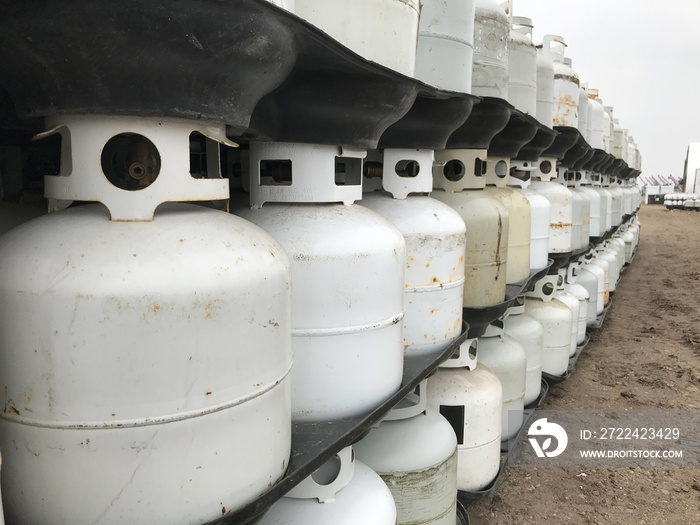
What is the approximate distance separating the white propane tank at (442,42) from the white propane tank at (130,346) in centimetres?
122

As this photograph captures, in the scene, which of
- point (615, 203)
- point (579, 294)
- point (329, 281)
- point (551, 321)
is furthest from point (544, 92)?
point (615, 203)

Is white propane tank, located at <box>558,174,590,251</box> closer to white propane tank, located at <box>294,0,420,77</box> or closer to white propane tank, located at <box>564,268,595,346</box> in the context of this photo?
white propane tank, located at <box>564,268,595,346</box>

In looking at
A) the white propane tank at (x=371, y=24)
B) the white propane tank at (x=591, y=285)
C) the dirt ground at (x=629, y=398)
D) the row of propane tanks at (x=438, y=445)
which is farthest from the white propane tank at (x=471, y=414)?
the white propane tank at (x=591, y=285)

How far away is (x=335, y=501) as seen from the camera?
5.08 feet

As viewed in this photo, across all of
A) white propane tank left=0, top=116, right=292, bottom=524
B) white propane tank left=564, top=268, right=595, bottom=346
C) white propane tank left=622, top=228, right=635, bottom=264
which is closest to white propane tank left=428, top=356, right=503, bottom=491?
white propane tank left=0, top=116, right=292, bottom=524

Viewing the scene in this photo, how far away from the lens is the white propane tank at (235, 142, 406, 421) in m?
1.37

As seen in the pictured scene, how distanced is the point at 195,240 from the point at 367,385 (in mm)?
655

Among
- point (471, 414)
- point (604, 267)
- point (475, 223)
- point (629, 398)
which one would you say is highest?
point (475, 223)

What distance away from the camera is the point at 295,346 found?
1.38 meters

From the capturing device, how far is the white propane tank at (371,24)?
1351 millimetres

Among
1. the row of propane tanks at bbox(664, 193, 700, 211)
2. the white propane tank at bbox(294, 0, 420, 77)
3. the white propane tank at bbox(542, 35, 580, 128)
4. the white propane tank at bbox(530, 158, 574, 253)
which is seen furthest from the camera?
the row of propane tanks at bbox(664, 193, 700, 211)

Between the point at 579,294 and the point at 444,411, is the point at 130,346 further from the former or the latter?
the point at 579,294

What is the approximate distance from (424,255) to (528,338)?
1.70m

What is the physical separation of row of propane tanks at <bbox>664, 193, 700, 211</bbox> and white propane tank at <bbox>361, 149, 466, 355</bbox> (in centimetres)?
2273
